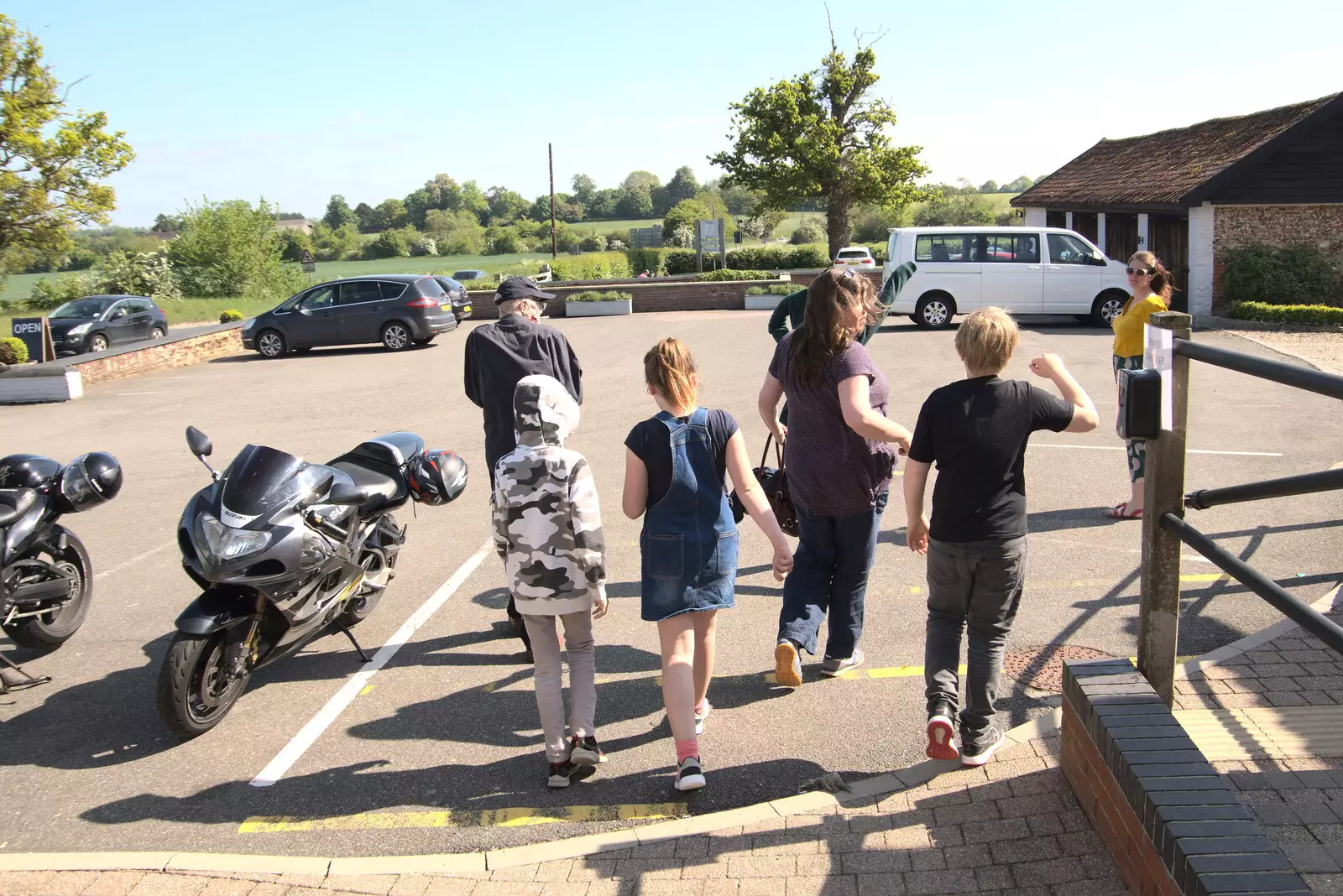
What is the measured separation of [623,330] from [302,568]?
18864 mm

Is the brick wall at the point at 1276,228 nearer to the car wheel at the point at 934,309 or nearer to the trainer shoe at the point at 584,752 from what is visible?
the car wheel at the point at 934,309

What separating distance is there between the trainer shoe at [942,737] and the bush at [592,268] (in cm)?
3467

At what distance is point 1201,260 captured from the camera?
846 inches

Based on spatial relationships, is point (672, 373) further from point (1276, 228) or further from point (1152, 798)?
point (1276, 228)

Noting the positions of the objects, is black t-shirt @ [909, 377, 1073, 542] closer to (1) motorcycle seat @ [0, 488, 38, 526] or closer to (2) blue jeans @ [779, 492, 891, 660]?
(2) blue jeans @ [779, 492, 891, 660]

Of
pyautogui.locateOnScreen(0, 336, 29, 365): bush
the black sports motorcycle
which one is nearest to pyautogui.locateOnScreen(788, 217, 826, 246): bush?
pyautogui.locateOnScreen(0, 336, 29, 365): bush

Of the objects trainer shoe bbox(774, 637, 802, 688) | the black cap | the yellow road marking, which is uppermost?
the black cap

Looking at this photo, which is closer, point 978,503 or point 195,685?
point 978,503

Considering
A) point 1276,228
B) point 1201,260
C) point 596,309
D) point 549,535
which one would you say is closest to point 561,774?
point 549,535

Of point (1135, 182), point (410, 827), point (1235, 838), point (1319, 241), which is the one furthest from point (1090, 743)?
point (1135, 182)

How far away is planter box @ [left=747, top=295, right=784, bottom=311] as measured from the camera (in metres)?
28.1

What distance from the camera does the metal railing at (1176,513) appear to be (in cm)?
271

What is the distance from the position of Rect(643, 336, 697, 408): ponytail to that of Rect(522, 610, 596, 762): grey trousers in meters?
0.94

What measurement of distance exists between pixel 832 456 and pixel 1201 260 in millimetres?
20181
